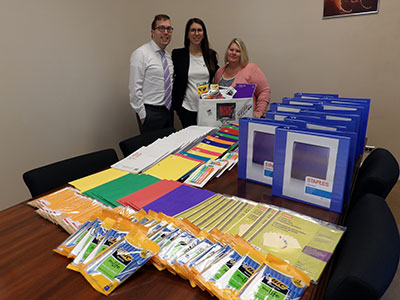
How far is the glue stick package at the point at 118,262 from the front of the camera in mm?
642

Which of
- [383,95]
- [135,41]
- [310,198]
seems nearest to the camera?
[310,198]

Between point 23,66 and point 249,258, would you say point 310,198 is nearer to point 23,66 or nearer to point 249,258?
point 249,258

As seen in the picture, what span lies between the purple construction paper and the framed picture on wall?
2.40 metres

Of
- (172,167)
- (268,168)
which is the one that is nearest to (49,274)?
(172,167)

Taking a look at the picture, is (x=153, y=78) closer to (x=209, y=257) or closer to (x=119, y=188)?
(x=119, y=188)

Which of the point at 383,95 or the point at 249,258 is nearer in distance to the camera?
the point at 249,258

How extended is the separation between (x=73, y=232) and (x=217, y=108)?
123cm

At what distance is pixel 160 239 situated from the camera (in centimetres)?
74

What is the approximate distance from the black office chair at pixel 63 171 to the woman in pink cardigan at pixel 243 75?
50.7 inches

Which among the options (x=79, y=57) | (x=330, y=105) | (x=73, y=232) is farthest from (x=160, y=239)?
(x=79, y=57)

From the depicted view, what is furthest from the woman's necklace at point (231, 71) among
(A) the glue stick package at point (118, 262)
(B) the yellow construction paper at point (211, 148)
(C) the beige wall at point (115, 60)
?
(A) the glue stick package at point (118, 262)

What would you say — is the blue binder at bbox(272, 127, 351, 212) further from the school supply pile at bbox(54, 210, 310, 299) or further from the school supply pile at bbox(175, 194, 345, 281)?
the school supply pile at bbox(54, 210, 310, 299)

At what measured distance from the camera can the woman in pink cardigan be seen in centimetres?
230

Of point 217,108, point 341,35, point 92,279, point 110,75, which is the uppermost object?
point 341,35
